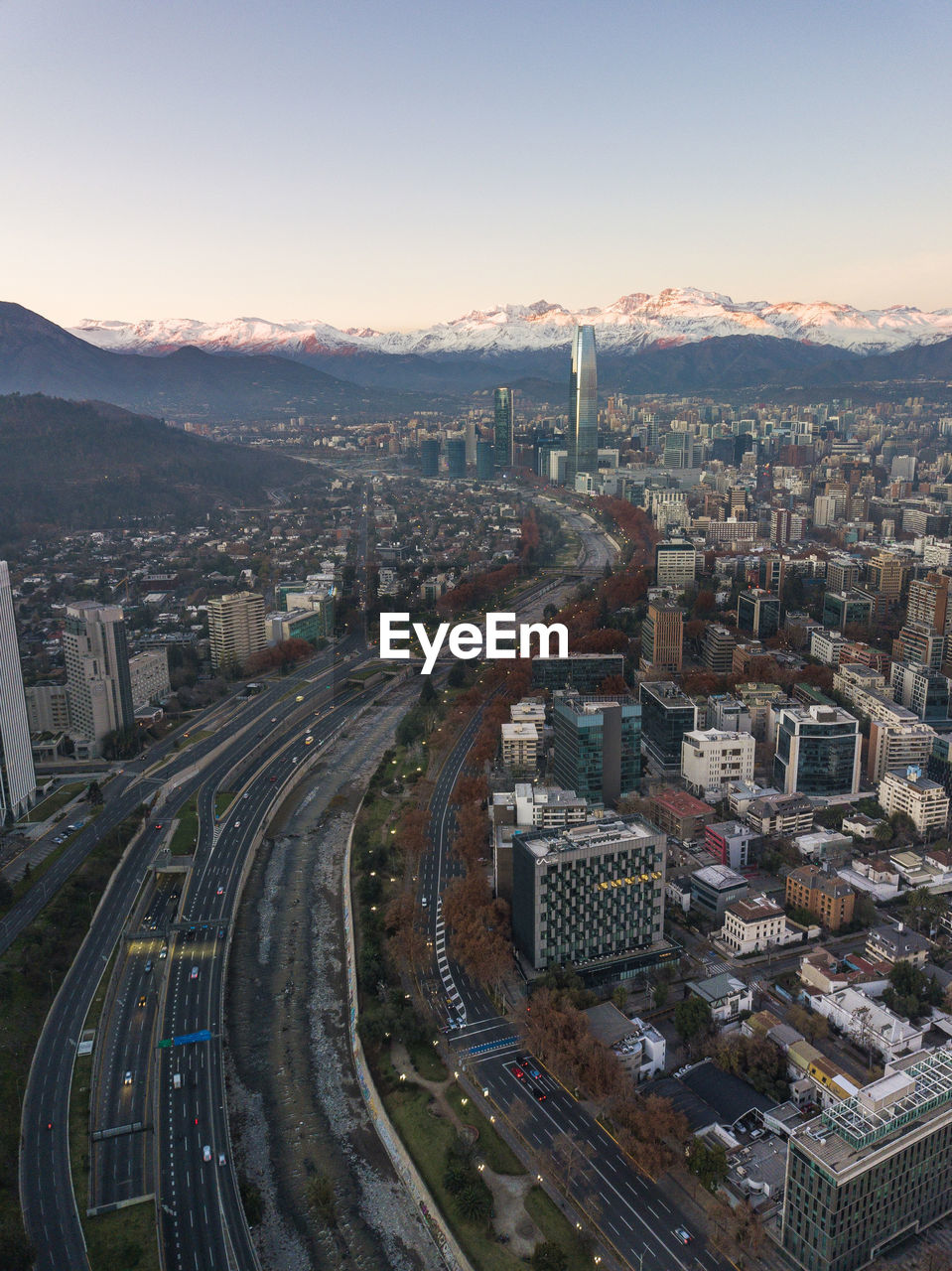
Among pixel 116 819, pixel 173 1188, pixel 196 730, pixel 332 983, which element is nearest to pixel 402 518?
pixel 196 730

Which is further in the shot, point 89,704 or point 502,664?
point 502,664

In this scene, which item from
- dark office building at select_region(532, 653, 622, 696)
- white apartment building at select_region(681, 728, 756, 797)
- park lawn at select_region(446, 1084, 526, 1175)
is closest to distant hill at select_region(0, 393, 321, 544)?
dark office building at select_region(532, 653, 622, 696)

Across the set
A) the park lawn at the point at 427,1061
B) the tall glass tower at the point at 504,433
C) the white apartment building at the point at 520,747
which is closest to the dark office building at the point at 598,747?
the white apartment building at the point at 520,747

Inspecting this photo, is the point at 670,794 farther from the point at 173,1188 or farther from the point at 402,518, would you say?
the point at 402,518

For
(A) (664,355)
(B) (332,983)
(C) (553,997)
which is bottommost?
(B) (332,983)

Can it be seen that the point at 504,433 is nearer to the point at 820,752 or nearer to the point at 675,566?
the point at 675,566

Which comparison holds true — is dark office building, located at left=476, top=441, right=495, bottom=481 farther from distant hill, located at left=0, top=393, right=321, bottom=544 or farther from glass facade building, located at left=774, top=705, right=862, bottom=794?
glass facade building, located at left=774, top=705, right=862, bottom=794
